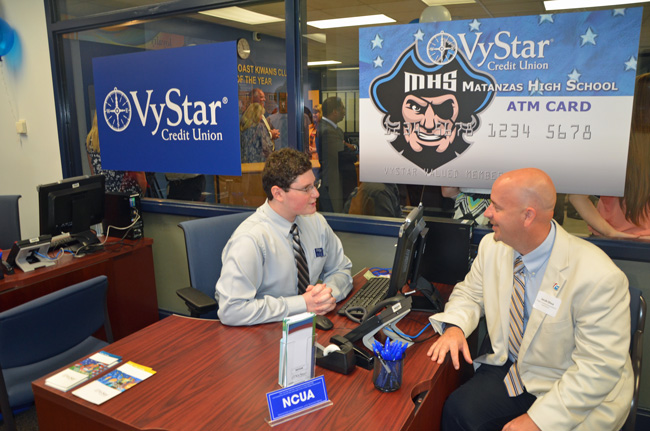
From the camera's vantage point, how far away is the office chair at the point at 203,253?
7.14ft

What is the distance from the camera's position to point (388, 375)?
1.37 m

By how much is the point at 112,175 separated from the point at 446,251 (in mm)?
2957

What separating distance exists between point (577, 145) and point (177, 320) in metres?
2.04

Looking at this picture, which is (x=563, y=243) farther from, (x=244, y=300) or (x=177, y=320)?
(x=177, y=320)

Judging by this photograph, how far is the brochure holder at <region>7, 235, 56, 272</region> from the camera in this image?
2.61 m

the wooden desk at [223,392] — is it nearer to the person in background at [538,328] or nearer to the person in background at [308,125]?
the person in background at [538,328]

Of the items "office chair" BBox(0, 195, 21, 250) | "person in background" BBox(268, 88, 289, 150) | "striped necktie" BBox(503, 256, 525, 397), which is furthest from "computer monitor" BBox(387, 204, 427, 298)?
"office chair" BBox(0, 195, 21, 250)

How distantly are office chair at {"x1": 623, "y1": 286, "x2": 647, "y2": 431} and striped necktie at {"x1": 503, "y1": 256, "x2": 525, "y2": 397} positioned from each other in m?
0.37

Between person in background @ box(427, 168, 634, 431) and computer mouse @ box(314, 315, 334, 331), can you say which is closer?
person in background @ box(427, 168, 634, 431)

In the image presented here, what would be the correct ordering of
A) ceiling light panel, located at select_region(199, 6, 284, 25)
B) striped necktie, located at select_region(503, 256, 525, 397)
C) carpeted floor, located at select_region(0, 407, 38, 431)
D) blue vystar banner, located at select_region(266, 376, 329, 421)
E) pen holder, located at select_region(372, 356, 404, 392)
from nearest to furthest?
blue vystar banner, located at select_region(266, 376, 329, 421) → pen holder, located at select_region(372, 356, 404, 392) → striped necktie, located at select_region(503, 256, 525, 397) → carpeted floor, located at select_region(0, 407, 38, 431) → ceiling light panel, located at select_region(199, 6, 284, 25)

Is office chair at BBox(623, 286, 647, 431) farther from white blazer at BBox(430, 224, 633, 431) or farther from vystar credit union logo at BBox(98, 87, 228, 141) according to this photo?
vystar credit union logo at BBox(98, 87, 228, 141)

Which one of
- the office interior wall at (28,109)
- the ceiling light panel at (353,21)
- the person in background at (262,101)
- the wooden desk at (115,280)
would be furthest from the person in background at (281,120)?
the office interior wall at (28,109)

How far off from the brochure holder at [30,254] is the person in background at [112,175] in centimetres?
108

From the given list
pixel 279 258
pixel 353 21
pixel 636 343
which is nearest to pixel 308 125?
pixel 353 21
